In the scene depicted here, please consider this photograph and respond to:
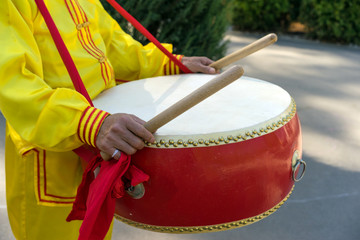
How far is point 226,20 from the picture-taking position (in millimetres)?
3111

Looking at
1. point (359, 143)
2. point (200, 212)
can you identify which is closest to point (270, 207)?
point (200, 212)

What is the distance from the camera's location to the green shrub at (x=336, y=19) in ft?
17.6

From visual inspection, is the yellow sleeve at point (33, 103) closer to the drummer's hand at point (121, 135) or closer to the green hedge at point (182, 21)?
the drummer's hand at point (121, 135)

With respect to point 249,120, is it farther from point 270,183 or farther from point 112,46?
point 112,46

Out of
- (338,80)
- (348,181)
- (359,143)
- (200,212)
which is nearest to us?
(200,212)

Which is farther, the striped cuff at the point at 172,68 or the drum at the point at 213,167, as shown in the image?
the striped cuff at the point at 172,68

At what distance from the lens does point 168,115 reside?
78cm

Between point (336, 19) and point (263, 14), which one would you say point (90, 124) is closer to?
point (336, 19)

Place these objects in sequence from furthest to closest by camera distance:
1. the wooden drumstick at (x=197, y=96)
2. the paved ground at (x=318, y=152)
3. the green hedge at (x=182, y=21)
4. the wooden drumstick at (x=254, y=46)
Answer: the green hedge at (x=182, y=21) < the paved ground at (x=318, y=152) < the wooden drumstick at (x=254, y=46) < the wooden drumstick at (x=197, y=96)

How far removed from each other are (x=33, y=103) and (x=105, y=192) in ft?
0.70

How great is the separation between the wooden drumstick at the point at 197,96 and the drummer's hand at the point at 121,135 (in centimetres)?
2

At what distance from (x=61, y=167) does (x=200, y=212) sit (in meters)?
0.36

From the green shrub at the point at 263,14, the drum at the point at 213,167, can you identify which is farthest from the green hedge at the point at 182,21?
the green shrub at the point at 263,14

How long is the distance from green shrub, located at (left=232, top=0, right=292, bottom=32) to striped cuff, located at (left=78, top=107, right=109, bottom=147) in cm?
539
